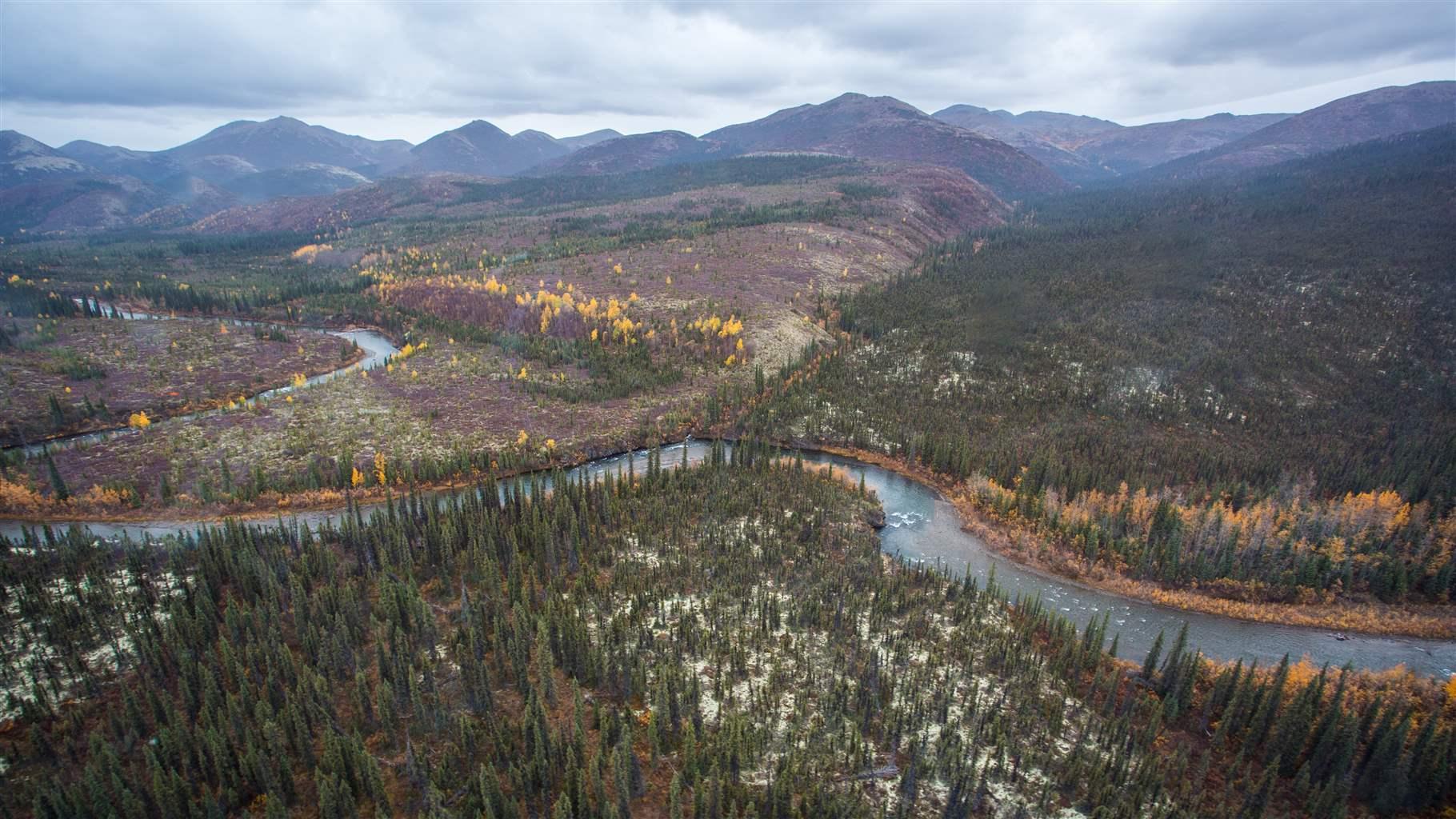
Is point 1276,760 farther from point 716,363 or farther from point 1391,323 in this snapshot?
point 1391,323

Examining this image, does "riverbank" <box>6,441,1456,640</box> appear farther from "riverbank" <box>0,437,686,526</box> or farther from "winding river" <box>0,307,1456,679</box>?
"winding river" <box>0,307,1456,679</box>

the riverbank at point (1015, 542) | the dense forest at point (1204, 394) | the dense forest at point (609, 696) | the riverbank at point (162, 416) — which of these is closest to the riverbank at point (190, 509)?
the riverbank at point (1015, 542)

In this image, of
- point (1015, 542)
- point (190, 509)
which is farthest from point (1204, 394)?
point (190, 509)

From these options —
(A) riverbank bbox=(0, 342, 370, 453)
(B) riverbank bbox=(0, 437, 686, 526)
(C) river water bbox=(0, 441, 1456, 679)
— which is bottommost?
(C) river water bbox=(0, 441, 1456, 679)

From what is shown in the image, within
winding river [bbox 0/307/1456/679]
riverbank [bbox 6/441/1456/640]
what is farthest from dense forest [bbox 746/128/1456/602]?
winding river [bbox 0/307/1456/679]

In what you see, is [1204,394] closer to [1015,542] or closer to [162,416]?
[1015,542]

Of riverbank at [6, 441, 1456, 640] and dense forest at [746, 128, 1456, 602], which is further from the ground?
dense forest at [746, 128, 1456, 602]
